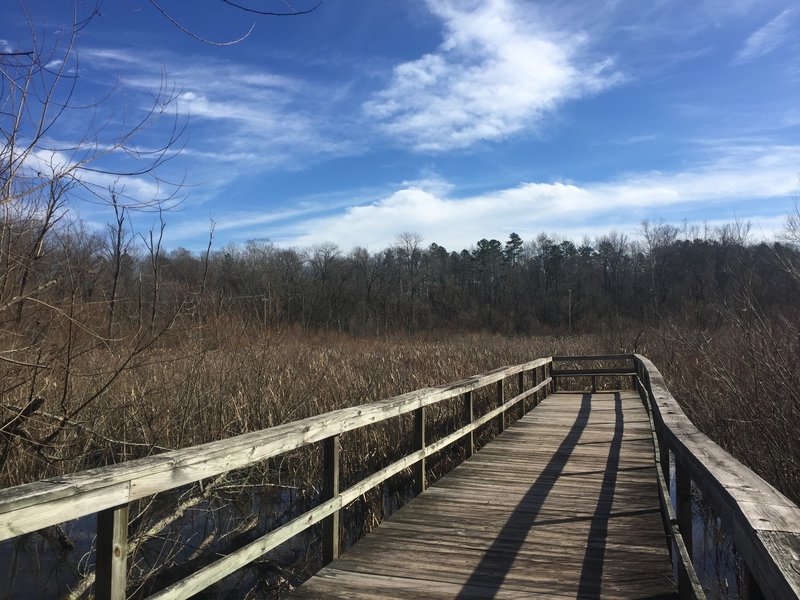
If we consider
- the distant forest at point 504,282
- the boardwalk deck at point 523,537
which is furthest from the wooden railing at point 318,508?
the distant forest at point 504,282

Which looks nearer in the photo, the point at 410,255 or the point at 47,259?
the point at 47,259

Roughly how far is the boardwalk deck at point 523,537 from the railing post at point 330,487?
0.31 ft

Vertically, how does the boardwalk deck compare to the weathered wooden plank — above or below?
below

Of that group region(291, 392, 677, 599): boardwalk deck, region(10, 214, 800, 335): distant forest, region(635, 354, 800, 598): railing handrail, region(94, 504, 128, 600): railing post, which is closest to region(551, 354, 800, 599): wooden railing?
region(635, 354, 800, 598): railing handrail

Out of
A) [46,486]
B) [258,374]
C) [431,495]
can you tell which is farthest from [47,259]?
[258,374]

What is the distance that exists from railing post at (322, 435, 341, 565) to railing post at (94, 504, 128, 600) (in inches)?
65.4

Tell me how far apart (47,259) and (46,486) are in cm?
289

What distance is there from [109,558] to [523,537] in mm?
2936

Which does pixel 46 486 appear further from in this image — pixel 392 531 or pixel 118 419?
pixel 118 419

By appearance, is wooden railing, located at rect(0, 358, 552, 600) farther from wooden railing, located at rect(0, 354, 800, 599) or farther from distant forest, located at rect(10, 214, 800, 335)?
distant forest, located at rect(10, 214, 800, 335)

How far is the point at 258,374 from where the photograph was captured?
8.20 m

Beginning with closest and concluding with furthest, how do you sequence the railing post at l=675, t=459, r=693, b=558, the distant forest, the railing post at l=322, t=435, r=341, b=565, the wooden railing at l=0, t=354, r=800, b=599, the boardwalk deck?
the wooden railing at l=0, t=354, r=800, b=599
the railing post at l=675, t=459, r=693, b=558
the boardwalk deck
the railing post at l=322, t=435, r=341, b=565
the distant forest

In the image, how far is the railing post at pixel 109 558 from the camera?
1.93 meters

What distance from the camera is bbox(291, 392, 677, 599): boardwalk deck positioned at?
10.7 ft
